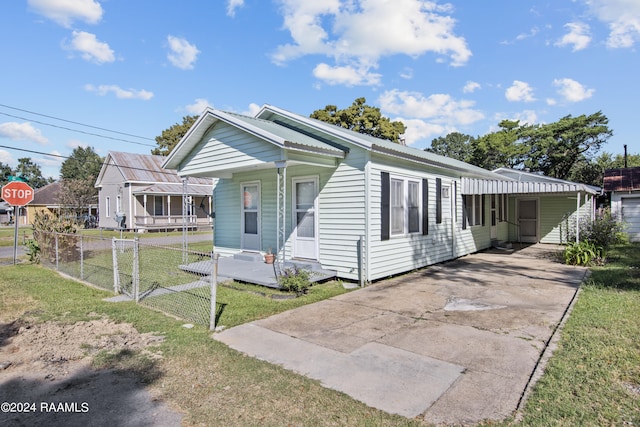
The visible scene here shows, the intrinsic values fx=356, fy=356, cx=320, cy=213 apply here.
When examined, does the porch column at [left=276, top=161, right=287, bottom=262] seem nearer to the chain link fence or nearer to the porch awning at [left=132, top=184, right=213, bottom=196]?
the chain link fence

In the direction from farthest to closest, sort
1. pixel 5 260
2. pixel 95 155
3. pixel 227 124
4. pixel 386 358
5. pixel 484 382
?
pixel 95 155, pixel 5 260, pixel 227 124, pixel 386 358, pixel 484 382

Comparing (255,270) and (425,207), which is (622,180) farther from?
(255,270)

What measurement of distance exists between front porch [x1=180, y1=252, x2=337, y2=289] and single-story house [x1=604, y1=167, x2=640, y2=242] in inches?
636

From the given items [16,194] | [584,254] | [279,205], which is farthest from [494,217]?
[16,194]

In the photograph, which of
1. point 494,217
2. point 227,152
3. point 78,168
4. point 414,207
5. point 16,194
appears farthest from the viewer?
point 78,168

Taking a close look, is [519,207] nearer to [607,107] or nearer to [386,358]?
[386,358]

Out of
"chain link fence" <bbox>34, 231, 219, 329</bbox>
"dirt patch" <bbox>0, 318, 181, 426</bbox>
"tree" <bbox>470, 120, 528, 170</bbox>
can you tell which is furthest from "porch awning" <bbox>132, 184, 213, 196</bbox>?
"tree" <bbox>470, 120, 528, 170</bbox>

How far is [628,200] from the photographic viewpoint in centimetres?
1706

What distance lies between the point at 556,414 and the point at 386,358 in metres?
1.69

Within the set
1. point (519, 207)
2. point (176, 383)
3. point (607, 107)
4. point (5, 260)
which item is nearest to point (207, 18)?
point (5, 260)

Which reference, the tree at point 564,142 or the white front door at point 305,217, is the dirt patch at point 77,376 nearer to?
the white front door at point 305,217

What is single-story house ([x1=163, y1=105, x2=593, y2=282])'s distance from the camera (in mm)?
8016

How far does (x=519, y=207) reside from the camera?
17.5 meters

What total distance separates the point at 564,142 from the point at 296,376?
37.8 m
